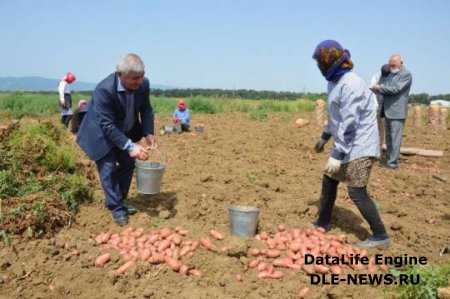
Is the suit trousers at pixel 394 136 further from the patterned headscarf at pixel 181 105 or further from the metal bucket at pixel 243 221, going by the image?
the patterned headscarf at pixel 181 105

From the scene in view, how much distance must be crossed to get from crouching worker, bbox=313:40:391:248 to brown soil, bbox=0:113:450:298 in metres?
0.74

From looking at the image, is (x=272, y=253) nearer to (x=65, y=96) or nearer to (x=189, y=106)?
(x=65, y=96)

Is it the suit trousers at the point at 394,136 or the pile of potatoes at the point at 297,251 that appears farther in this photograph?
the suit trousers at the point at 394,136

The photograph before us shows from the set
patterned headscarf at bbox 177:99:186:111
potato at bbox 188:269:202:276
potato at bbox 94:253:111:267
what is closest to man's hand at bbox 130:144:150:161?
potato at bbox 94:253:111:267

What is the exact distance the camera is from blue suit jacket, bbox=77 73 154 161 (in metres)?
4.18

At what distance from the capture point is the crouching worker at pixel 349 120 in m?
3.89

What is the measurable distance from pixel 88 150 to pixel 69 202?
680 millimetres

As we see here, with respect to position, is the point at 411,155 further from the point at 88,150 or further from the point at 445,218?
the point at 88,150

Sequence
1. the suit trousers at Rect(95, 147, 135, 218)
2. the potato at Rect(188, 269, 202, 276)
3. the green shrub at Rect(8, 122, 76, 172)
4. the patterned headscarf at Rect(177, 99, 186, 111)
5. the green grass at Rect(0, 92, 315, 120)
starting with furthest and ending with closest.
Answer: the green grass at Rect(0, 92, 315, 120) → the patterned headscarf at Rect(177, 99, 186, 111) → the green shrub at Rect(8, 122, 76, 172) → the suit trousers at Rect(95, 147, 135, 218) → the potato at Rect(188, 269, 202, 276)

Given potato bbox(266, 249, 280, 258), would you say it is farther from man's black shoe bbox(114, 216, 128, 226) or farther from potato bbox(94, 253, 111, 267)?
man's black shoe bbox(114, 216, 128, 226)

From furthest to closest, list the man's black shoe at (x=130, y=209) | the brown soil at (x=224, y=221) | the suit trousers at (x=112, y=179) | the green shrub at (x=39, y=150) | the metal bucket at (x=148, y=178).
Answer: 1. the green shrub at (x=39, y=150)
2. the man's black shoe at (x=130, y=209)
3. the metal bucket at (x=148, y=178)
4. the suit trousers at (x=112, y=179)
5. the brown soil at (x=224, y=221)

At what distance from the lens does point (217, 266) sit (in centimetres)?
379

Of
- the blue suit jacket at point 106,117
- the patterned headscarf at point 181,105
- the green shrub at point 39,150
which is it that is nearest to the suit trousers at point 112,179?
the blue suit jacket at point 106,117

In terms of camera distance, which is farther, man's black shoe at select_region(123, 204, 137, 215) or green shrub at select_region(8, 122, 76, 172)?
green shrub at select_region(8, 122, 76, 172)
